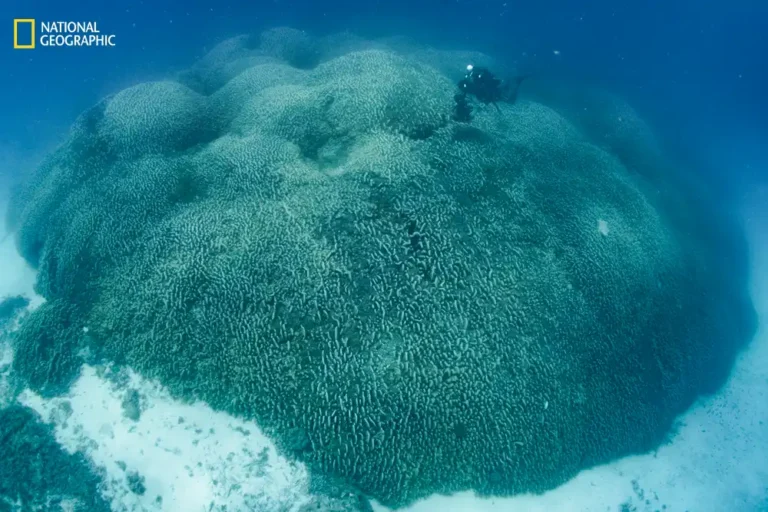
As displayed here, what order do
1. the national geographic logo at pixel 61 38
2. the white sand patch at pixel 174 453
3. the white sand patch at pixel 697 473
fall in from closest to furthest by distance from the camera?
the white sand patch at pixel 174 453
the white sand patch at pixel 697 473
the national geographic logo at pixel 61 38

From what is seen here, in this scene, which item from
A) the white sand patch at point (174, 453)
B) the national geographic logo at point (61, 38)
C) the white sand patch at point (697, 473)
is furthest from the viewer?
the national geographic logo at point (61, 38)

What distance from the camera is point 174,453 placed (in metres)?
6.69

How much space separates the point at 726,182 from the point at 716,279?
49.7 ft

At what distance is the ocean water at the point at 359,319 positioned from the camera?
21.8ft

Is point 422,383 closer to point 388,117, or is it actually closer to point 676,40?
point 388,117

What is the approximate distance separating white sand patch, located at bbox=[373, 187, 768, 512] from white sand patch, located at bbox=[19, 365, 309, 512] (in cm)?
199

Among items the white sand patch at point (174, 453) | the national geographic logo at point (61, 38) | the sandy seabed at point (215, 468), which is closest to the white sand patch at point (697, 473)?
the sandy seabed at point (215, 468)

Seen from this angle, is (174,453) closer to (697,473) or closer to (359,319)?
(359,319)

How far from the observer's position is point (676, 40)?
168 feet

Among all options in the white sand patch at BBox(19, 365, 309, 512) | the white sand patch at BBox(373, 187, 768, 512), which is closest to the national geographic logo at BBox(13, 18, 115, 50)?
the white sand patch at BBox(19, 365, 309, 512)

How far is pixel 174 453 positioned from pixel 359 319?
4021 mm

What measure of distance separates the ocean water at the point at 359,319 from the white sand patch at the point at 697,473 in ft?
0.22

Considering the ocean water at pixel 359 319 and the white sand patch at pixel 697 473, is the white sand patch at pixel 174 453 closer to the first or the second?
the ocean water at pixel 359 319

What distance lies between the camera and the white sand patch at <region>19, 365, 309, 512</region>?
21.0 feet
